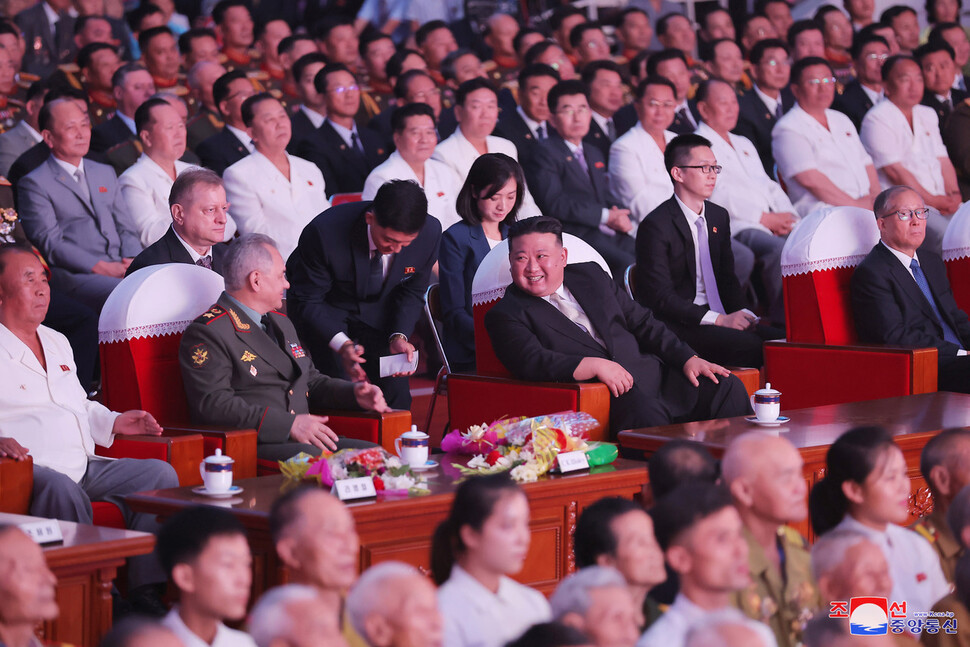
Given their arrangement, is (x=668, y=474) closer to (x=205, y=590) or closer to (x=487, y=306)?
(x=205, y=590)

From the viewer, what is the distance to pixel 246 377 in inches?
145

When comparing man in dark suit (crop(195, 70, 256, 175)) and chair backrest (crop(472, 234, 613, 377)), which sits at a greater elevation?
man in dark suit (crop(195, 70, 256, 175))

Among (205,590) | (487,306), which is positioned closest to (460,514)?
(205,590)

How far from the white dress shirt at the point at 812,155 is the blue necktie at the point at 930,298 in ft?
5.37

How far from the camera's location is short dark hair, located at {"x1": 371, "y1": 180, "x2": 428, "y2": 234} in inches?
162

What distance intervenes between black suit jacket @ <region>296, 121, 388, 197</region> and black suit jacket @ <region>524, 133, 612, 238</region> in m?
0.76

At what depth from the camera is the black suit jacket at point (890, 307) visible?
454cm

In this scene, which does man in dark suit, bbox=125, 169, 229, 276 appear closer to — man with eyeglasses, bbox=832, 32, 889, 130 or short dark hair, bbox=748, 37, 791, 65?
short dark hair, bbox=748, 37, 791, 65

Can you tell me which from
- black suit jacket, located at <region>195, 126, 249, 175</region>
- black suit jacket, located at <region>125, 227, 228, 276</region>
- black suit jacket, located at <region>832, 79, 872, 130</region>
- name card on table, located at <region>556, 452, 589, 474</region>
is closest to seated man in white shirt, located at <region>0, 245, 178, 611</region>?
black suit jacket, located at <region>125, 227, 228, 276</region>

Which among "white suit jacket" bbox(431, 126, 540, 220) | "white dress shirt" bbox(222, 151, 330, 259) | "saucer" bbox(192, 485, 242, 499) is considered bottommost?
"saucer" bbox(192, 485, 242, 499)

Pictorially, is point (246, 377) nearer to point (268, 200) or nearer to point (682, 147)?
point (268, 200)

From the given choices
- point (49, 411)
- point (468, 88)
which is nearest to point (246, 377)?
point (49, 411)

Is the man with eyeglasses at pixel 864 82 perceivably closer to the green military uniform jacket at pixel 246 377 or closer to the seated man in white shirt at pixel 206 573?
the green military uniform jacket at pixel 246 377

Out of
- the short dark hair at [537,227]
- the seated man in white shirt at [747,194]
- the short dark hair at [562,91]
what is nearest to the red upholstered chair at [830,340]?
the short dark hair at [537,227]
